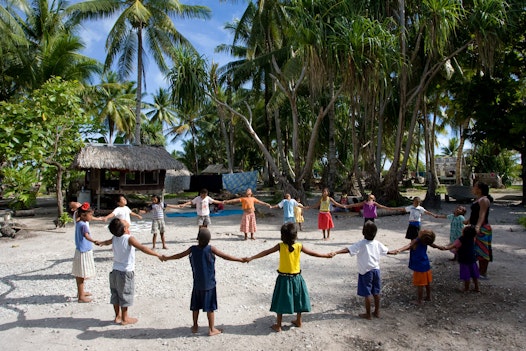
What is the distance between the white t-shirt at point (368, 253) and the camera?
4.58 m

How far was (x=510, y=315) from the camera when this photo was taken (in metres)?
4.63

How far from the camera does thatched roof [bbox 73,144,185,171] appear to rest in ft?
49.7

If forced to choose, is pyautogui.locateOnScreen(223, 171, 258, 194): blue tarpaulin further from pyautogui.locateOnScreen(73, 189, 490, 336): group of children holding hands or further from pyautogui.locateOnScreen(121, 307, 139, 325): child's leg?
pyautogui.locateOnScreen(121, 307, 139, 325): child's leg

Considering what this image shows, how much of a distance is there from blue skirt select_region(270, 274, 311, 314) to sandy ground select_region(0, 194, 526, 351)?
0.30 m

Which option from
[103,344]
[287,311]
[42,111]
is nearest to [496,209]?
[287,311]

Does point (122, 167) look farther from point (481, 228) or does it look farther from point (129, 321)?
point (481, 228)

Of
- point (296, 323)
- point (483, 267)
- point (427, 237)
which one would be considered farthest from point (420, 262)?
point (296, 323)

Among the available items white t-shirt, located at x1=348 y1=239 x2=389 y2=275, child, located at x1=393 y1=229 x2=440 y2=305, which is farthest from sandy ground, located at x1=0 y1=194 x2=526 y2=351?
white t-shirt, located at x1=348 y1=239 x2=389 y2=275

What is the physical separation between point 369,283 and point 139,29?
17888 millimetres

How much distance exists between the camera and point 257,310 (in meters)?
5.00

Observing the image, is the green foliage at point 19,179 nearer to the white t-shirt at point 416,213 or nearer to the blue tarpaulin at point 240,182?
the white t-shirt at point 416,213

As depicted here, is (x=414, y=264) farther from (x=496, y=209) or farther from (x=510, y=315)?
(x=496, y=209)

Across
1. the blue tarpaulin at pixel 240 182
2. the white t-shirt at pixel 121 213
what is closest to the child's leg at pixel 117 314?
the white t-shirt at pixel 121 213

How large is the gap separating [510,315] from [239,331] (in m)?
3.38
